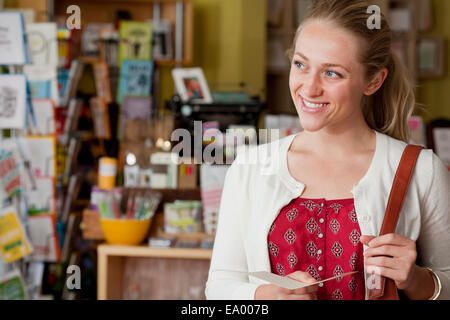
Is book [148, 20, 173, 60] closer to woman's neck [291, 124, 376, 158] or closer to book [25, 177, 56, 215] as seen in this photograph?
book [25, 177, 56, 215]

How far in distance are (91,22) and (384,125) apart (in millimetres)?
3956

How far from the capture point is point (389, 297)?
1151mm

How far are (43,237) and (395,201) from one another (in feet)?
9.59

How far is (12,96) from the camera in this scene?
10.5ft

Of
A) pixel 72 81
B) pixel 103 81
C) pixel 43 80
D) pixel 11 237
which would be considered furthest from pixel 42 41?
pixel 11 237

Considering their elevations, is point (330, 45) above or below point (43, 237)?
above

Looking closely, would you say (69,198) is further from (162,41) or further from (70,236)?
(162,41)

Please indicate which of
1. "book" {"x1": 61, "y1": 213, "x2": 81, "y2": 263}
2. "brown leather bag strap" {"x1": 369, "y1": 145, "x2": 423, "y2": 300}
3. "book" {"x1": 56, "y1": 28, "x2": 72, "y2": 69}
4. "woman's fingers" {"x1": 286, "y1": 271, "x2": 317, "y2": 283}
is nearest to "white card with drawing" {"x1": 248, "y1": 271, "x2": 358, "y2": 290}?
"woman's fingers" {"x1": 286, "y1": 271, "x2": 317, "y2": 283}

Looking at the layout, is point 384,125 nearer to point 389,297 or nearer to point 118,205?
point 389,297

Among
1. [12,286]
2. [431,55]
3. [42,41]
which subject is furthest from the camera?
[431,55]

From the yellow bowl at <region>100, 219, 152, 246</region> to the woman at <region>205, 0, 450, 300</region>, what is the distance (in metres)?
1.40

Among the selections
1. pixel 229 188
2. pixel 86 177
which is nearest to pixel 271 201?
pixel 229 188

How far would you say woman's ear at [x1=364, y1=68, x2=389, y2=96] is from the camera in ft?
4.29

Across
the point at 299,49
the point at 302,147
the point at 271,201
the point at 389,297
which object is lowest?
the point at 389,297
